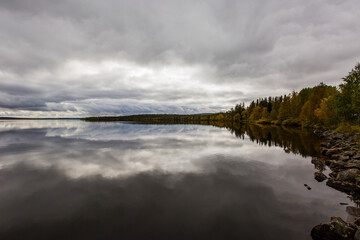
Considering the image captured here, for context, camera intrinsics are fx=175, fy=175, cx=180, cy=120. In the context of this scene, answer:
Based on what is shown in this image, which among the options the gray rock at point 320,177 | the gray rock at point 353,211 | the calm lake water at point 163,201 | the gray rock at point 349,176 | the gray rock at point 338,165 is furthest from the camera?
the gray rock at point 338,165

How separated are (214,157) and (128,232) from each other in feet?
59.1

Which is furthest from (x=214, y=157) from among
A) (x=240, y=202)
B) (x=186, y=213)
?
(x=186, y=213)

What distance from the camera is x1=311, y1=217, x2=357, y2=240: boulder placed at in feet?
25.6

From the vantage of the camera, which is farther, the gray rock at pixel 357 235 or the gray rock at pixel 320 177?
the gray rock at pixel 320 177

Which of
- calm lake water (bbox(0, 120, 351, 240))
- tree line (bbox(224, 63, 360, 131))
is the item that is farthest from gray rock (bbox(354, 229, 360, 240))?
tree line (bbox(224, 63, 360, 131))

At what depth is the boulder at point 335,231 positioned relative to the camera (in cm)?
782

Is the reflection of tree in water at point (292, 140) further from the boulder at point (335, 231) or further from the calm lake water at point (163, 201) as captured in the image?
the boulder at point (335, 231)

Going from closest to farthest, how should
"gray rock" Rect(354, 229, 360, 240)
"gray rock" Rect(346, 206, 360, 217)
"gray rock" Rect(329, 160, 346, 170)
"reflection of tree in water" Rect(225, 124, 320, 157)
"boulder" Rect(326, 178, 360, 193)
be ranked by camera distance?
"gray rock" Rect(354, 229, 360, 240)
"gray rock" Rect(346, 206, 360, 217)
"boulder" Rect(326, 178, 360, 193)
"gray rock" Rect(329, 160, 346, 170)
"reflection of tree in water" Rect(225, 124, 320, 157)

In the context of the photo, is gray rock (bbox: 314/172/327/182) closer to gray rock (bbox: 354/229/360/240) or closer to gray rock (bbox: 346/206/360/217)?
gray rock (bbox: 346/206/360/217)

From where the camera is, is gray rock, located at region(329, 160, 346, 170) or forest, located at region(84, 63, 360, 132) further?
forest, located at region(84, 63, 360, 132)

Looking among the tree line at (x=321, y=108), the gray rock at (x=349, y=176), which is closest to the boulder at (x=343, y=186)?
the gray rock at (x=349, y=176)

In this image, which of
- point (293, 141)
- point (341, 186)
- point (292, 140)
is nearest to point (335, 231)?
point (341, 186)

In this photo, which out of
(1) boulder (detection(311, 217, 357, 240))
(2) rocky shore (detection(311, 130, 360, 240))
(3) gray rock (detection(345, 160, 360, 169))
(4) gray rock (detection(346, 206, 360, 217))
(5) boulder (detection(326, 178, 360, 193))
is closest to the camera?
(1) boulder (detection(311, 217, 357, 240))

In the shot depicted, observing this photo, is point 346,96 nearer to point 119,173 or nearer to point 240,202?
point 240,202
